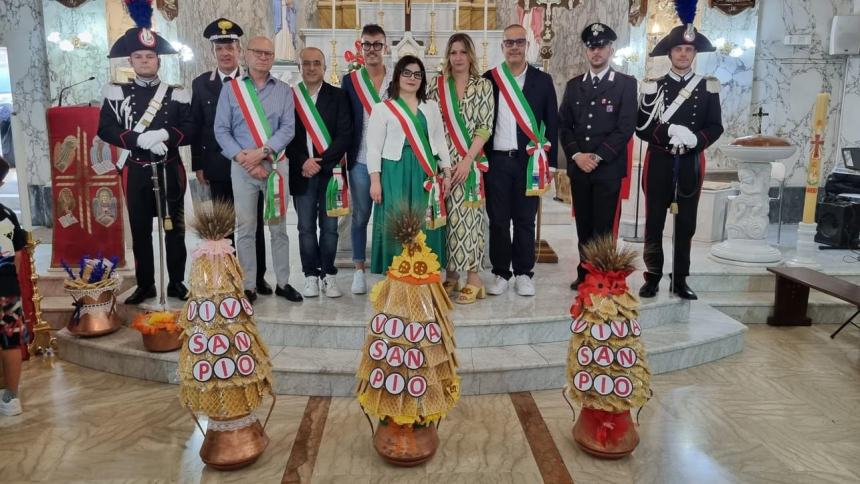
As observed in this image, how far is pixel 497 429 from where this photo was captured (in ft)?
10.4

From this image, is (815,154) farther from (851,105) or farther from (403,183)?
(403,183)

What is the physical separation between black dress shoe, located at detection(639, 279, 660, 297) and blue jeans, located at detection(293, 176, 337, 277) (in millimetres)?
2047

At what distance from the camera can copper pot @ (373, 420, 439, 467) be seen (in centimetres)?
277

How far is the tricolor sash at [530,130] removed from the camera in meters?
3.93

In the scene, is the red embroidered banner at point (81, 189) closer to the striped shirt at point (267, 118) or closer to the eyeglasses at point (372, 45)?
the striped shirt at point (267, 118)

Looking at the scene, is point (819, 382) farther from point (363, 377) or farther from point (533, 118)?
point (363, 377)

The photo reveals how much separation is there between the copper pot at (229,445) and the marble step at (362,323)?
3.40ft

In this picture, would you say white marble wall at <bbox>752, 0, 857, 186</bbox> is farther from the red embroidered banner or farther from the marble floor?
the red embroidered banner

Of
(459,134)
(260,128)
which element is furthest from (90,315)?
(459,134)

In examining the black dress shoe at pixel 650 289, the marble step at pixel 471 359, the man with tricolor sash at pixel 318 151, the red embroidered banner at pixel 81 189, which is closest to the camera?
the marble step at pixel 471 359

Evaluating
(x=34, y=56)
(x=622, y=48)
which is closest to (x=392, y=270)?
(x=34, y=56)

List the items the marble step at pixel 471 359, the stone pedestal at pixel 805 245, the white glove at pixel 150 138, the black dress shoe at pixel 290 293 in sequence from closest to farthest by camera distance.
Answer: the marble step at pixel 471 359 → the white glove at pixel 150 138 → the black dress shoe at pixel 290 293 → the stone pedestal at pixel 805 245

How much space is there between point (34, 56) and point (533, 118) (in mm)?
6013

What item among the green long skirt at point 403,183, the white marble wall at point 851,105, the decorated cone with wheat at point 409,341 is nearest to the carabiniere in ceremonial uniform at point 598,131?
the green long skirt at point 403,183
